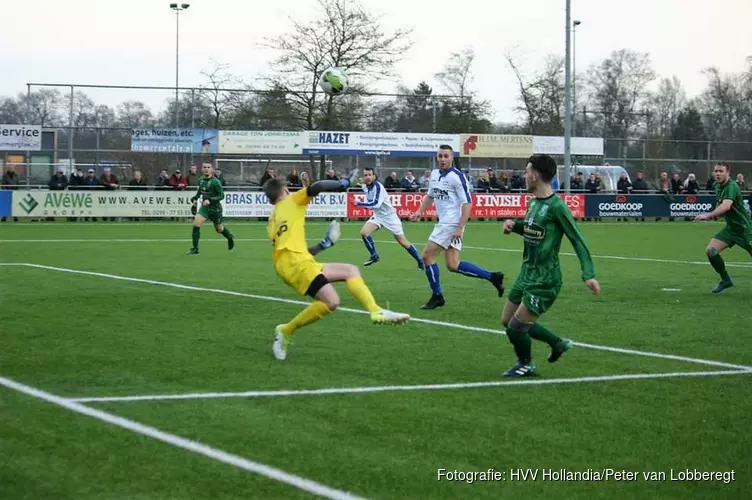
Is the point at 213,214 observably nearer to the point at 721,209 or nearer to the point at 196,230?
the point at 196,230

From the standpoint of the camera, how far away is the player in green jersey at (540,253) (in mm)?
8562

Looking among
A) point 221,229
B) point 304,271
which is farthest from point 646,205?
point 304,271

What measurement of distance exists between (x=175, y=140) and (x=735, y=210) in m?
28.1

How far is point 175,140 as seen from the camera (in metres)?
41.0

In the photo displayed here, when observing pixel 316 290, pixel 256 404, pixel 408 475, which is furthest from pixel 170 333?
pixel 408 475

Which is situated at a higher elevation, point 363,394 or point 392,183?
point 392,183

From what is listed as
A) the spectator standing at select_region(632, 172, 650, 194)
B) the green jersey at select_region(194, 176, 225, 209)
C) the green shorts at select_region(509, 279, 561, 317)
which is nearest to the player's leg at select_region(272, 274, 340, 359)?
the green shorts at select_region(509, 279, 561, 317)

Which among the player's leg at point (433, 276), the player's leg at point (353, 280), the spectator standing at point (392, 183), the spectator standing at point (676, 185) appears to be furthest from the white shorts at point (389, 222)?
the spectator standing at point (676, 185)

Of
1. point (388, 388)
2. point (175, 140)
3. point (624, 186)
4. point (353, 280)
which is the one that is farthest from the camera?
point (624, 186)

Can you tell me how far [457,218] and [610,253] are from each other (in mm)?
11369

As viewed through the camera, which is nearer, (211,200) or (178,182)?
(211,200)

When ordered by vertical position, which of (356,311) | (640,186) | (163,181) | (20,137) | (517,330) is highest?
(20,137)

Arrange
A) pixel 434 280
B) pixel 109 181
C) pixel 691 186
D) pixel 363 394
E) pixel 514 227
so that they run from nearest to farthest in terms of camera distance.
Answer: pixel 363 394
pixel 514 227
pixel 434 280
pixel 109 181
pixel 691 186

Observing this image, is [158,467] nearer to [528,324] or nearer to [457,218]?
[528,324]
